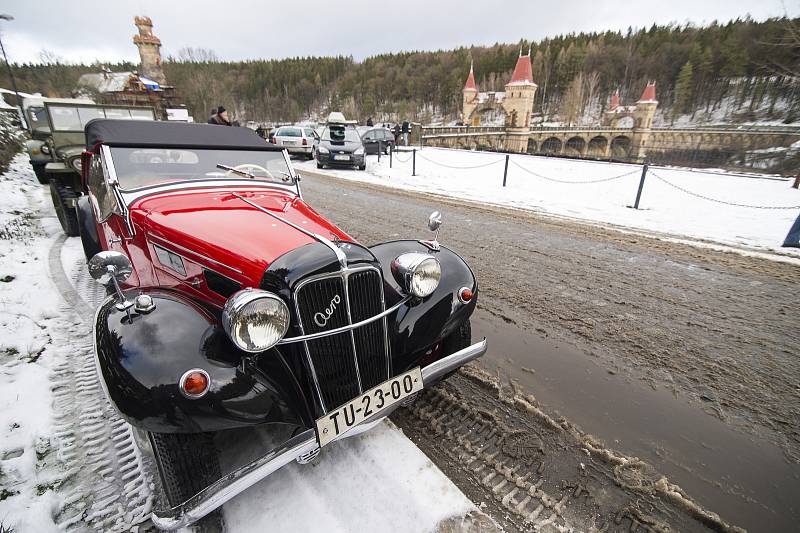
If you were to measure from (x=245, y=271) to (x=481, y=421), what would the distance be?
1.76 meters

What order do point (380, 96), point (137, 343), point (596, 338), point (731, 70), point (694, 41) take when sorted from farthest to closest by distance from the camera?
1. point (380, 96)
2. point (694, 41)
3. point (731, 70)
4. point (596, 338)
5. point (137, 343)

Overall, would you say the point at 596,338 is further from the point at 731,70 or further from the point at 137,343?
the point at 731,70

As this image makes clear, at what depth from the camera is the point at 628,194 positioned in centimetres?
1034

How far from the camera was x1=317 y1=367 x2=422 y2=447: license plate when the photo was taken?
1.74m

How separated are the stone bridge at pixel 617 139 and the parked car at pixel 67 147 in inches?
1180

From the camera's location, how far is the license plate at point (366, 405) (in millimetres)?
1740

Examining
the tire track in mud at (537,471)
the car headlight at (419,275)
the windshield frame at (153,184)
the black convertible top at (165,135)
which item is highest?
the black convertible top at (165,135)

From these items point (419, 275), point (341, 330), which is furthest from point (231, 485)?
point (419, 275)

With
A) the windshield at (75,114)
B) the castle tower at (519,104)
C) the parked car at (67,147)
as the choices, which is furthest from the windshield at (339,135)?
the castle tower at (519,104)

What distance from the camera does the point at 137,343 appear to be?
64.0 inches

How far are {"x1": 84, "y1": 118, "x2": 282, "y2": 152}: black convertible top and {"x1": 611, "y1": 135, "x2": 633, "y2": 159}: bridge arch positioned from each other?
202ft

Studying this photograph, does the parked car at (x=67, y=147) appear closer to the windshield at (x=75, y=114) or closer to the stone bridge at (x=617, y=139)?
the windshield at (x=75, y=114)

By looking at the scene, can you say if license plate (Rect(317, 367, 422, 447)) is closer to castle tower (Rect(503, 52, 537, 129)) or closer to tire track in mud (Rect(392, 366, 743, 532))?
tire track in mud (Rect(392, 366, 743, 532))

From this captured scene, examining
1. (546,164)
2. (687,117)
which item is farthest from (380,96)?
(546,164)
